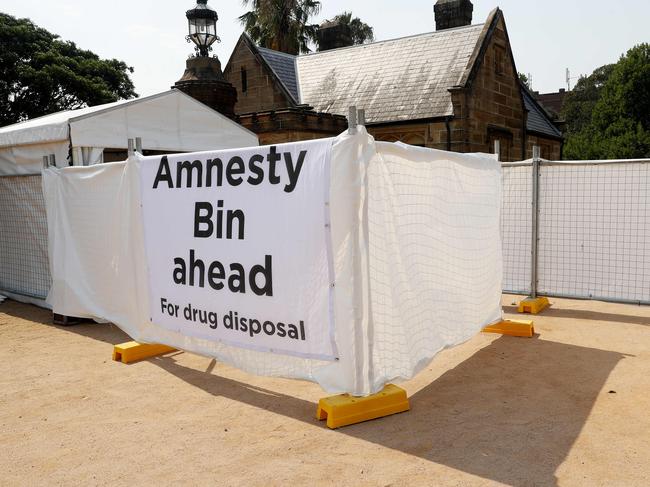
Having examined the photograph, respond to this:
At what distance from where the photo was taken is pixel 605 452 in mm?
3795

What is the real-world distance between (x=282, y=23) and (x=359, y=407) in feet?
117

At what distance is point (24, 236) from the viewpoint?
916 cm

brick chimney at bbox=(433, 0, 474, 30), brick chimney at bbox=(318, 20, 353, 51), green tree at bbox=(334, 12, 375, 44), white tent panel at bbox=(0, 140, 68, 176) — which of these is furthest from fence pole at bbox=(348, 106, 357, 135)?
green tree at bbox=(334, 12, 375, 44)

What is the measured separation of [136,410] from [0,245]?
656 cm

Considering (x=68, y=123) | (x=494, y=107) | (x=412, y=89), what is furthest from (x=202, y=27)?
(x=494, y=107)

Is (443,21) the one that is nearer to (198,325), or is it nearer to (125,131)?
(125,131)

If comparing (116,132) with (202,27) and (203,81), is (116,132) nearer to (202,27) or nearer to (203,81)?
(203,81)

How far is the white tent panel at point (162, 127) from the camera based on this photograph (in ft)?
27.5

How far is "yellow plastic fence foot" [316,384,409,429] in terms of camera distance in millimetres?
4320

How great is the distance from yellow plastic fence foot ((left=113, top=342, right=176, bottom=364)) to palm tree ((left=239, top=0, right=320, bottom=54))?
3242 cm

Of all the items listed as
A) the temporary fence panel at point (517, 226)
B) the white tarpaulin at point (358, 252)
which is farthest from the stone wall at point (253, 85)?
the white tarpaulin at point (358, 252)

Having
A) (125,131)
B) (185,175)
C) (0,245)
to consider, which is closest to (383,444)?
(185,175)

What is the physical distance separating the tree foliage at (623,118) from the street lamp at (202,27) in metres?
24.7

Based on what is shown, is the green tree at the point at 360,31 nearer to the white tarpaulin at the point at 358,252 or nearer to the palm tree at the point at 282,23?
the palm tree at the point at 282,23
